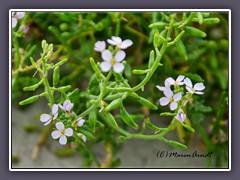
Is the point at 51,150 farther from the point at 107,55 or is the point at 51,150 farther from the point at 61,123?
the point at 107,55

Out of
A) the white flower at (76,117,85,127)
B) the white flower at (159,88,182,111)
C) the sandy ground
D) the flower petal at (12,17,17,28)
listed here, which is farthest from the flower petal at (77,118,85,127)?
the sandy ground

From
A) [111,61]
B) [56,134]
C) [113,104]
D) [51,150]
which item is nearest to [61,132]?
[56,134]

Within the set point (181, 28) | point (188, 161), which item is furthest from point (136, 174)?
point (181, 28)

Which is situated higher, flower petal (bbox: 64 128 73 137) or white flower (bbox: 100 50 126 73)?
white flower (bbox: 100 50 126 73)

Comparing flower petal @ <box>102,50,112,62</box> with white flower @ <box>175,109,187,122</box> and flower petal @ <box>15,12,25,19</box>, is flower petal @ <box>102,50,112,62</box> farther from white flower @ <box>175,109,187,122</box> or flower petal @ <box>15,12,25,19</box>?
flower petal @ <box>15,12,25,19</box>

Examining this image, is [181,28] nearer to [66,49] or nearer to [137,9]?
[137,9]
